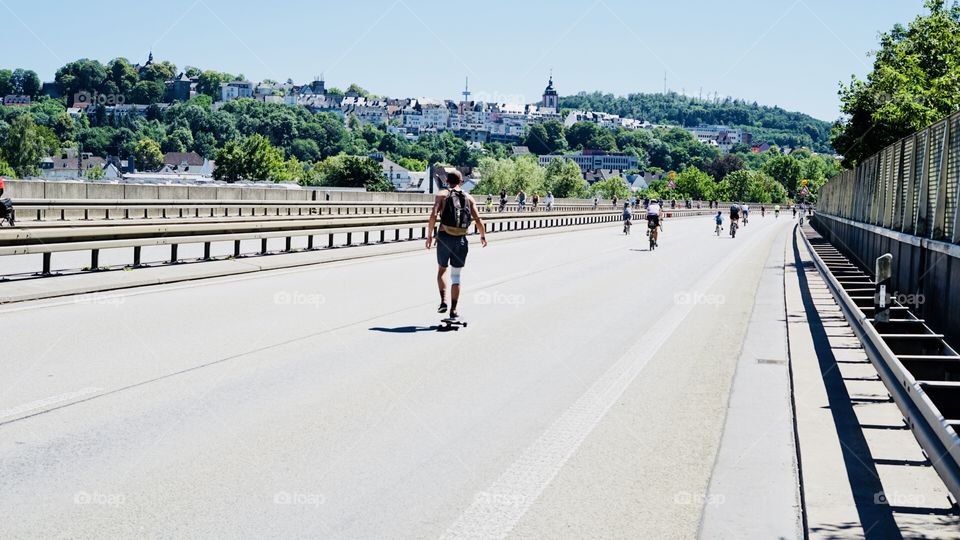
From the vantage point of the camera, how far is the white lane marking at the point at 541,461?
5098 millimetres

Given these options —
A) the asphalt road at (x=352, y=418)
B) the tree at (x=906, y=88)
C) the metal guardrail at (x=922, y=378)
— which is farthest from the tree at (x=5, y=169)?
the metal guardrail at (x=922, y=378)

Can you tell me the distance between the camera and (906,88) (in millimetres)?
27938

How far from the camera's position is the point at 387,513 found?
205 inches

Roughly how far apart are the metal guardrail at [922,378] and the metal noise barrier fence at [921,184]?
39.7 inches

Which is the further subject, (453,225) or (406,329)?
(453,225)

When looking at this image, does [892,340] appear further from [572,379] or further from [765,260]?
[765,260]

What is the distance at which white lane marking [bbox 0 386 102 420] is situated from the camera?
7.09 meters

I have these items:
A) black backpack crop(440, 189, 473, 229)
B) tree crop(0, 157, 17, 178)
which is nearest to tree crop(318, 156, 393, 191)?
tree crop(0, 157, 17, 178)

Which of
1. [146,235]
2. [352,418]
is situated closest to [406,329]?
[352,418]

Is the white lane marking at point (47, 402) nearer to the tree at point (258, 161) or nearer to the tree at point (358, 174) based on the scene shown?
the tree at point (358, 174)

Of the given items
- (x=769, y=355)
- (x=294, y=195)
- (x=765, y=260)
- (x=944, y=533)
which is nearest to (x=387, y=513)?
(x=944, y=533)

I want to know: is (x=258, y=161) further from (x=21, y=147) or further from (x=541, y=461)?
(x=541, y=461)

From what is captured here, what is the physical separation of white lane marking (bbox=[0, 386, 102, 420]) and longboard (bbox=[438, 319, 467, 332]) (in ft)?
15.4

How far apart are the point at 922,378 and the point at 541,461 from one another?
360cm
